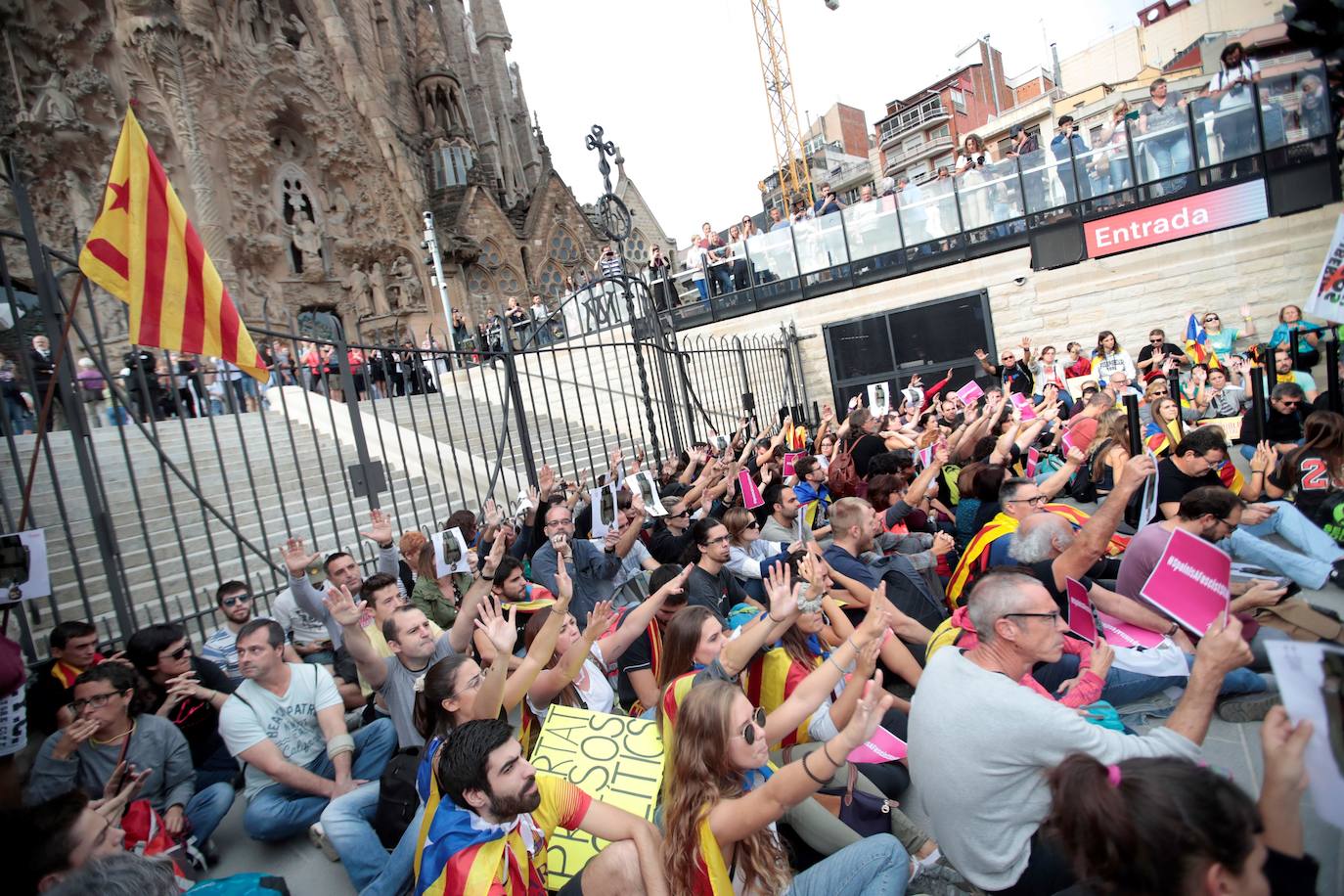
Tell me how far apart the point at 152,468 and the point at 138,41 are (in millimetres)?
16519

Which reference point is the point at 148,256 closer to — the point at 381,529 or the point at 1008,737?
the point at 381,529

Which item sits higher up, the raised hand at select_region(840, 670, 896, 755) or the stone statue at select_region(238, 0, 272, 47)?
the stone statue at select_region(238, 0, 272, 47)

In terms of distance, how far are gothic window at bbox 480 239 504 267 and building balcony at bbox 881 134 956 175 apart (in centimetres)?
3166

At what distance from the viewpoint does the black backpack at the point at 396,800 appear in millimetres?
3084

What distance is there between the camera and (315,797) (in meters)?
3.45

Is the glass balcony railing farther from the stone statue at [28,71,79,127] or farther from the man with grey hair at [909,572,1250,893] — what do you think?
the stone statue at [28,71,79,127]

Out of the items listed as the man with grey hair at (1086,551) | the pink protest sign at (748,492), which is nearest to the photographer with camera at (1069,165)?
the pink protest sign at (748,492)

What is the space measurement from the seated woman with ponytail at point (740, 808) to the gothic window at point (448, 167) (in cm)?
2878

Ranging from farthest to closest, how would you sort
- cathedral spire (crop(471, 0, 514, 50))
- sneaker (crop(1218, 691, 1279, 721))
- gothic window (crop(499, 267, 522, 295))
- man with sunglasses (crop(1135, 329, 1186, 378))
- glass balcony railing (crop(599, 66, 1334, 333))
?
cathedral spire (crop(471, 0, 514, 50)), gothic window (crop(499, 267, 522, 295)), glass balcony railing (crop(599, 66, 1334, 333)), man with sunglasses (crop(1135, 329, 1186, 378)), sneaker (crop(1218, 691, 1279, 721))

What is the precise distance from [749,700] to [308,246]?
2361 cm

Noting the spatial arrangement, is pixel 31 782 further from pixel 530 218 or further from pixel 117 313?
pixel 530 218

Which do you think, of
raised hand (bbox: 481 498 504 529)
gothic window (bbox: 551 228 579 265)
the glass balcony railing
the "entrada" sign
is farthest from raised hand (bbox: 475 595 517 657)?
gothic window (bbox: 551 228 579 265)

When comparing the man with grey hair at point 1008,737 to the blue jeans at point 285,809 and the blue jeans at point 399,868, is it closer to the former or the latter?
the blue jeans at point 399,868

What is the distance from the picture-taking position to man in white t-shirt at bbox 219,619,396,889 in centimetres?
316
